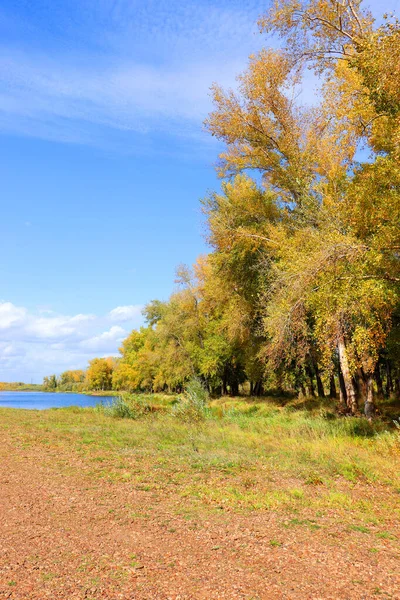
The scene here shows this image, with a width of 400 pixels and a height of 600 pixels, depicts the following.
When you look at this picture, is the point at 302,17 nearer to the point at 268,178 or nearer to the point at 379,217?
the point at 379,217

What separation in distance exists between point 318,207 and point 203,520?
44.1ft

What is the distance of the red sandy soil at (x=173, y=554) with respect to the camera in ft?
14.8

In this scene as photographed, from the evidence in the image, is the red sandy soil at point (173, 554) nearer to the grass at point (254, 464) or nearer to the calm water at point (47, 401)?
the grass at point (254, 464)

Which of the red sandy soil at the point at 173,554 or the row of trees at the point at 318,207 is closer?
the red sandy soil at the point at 173,554

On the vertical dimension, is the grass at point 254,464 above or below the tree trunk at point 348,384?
below

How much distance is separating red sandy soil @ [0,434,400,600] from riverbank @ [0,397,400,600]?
2 cm

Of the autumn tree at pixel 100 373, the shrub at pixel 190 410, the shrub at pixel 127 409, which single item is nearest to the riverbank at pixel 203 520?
the shrub at pixel 190 410

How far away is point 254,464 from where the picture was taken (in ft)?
35.0

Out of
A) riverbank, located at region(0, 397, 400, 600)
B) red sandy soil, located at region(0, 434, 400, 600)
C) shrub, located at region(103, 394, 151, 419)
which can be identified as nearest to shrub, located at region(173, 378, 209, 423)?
shrub, located at region(103, 394, 151, 419)

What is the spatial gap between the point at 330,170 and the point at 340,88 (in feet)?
17.5

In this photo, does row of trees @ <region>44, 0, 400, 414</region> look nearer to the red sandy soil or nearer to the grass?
the grass

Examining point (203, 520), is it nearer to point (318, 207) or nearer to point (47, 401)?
point (318, 207)

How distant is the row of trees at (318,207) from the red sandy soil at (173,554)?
254 inches

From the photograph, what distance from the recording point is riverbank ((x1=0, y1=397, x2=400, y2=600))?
4.67 m
